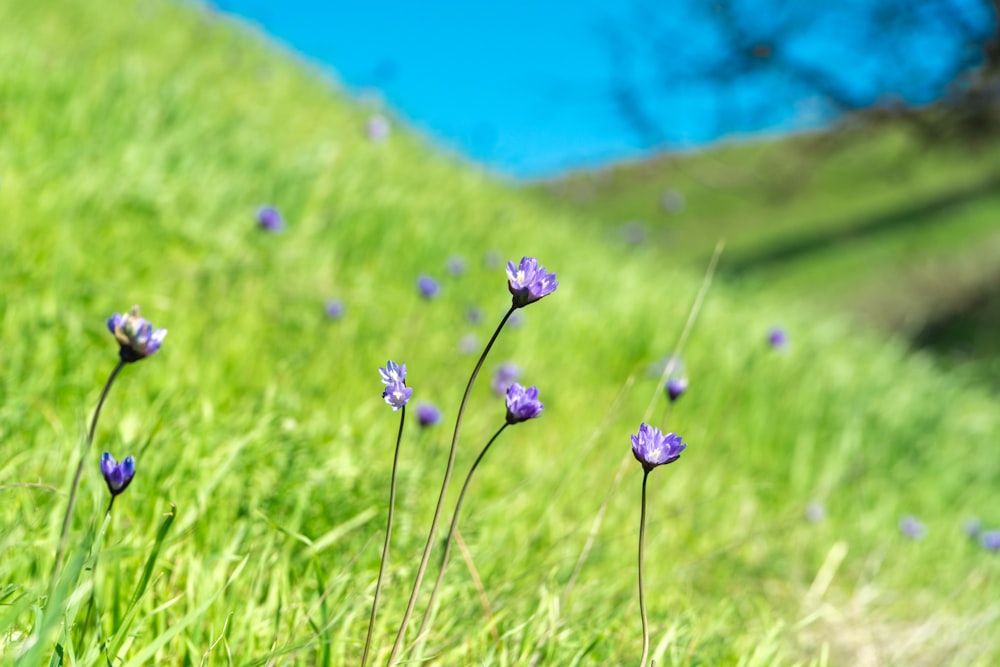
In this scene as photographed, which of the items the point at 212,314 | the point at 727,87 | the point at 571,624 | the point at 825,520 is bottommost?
the point at 571,624

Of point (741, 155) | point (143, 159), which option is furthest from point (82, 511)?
point (741, 155)

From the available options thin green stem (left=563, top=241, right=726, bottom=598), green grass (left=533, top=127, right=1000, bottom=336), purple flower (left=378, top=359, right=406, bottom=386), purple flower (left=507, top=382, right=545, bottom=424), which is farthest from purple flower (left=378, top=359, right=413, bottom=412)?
green grass (left=533, top=127, right=1000, bottom=336)

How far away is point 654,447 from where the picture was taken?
1.14m

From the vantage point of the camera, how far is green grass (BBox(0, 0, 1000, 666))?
1475mm

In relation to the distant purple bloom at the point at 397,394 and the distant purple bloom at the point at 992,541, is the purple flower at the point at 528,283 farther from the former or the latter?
the distant purple bloom at the point at 992,541

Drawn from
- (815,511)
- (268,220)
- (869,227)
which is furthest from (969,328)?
(268,220)

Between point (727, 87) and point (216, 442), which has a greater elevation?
point (727, 87)

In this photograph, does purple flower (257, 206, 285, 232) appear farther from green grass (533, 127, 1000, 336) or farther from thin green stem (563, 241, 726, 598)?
green grass (533, 127, 1000, 336)

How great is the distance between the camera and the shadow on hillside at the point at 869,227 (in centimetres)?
1761

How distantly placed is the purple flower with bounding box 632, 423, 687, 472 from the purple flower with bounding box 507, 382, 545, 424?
145 mm

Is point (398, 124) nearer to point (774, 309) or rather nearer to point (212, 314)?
point (774, 309)

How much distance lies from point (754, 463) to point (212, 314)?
86.9 inches

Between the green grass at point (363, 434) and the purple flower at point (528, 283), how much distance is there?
52 centimetres

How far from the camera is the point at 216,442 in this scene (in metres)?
1.93
